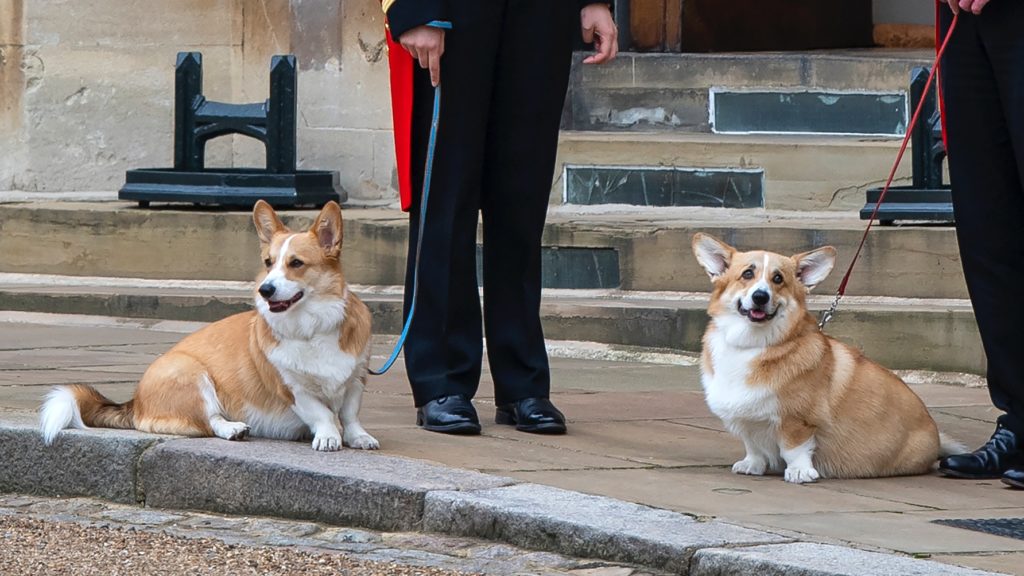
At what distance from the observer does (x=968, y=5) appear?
15.1ft

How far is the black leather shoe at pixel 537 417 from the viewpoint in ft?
16.9

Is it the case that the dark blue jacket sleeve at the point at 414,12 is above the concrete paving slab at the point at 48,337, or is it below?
above

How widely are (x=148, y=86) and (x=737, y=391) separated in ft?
17.4

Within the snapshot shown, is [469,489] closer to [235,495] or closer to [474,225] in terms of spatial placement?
[235,495]

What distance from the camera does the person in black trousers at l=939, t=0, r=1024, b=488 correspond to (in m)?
4.73

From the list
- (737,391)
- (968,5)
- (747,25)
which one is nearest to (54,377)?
(737,391)

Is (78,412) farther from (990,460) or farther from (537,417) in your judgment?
(990,460)

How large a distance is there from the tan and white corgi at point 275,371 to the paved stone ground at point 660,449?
0.24 metres

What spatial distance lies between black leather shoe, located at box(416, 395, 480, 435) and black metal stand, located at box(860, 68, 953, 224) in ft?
8.66

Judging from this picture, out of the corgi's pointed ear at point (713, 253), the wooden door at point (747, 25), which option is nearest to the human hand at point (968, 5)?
the corgi's pointed ear at point (713, 253)

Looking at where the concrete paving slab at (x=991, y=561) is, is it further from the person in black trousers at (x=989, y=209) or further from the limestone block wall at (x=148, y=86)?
the limestone block wall at (x=148, y=86)

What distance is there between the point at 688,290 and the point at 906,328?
109cm

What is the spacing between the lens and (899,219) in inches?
280

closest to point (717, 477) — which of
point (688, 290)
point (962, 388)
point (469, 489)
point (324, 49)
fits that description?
point (469, 489)
